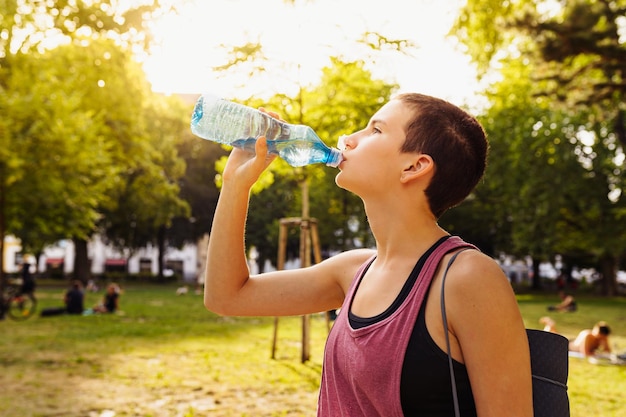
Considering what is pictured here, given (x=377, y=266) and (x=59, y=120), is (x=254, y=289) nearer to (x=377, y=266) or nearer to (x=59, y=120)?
(x=377, y=266)

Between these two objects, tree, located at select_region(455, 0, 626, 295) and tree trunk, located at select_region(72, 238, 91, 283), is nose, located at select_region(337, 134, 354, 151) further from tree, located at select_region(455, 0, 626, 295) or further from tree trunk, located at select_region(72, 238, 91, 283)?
tree trunk, located at select_region(72, 238, 91, 283)

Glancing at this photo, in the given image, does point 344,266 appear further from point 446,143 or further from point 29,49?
point 29,49

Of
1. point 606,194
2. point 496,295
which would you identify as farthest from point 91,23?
point 606,194

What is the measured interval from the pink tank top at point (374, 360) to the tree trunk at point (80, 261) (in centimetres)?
4578

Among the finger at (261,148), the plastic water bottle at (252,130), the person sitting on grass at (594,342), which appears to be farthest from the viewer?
the person sitting on grass at (594,342)

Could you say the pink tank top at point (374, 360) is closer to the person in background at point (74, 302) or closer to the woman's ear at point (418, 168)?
the woman's ear at point (418, 168)

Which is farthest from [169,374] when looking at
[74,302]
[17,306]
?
[74,302]

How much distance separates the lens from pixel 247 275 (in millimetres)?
2211

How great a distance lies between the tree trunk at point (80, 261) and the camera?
44.9 m

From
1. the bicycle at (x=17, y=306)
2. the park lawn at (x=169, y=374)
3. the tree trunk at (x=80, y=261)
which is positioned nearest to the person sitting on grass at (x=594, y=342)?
the park lawn at (x=169, y=374)

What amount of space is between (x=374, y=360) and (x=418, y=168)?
0.55 metres

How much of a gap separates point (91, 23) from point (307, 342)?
6.59 meters

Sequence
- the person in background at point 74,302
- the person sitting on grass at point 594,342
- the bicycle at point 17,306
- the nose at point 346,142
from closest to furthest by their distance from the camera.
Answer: the nose at point 346,142 < the person sitting on grass at point 594,342 < the bicycle at point 17,306 < the person in background at point 74,302

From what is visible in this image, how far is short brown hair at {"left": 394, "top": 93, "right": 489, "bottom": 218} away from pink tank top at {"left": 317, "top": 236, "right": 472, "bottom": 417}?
16cm
